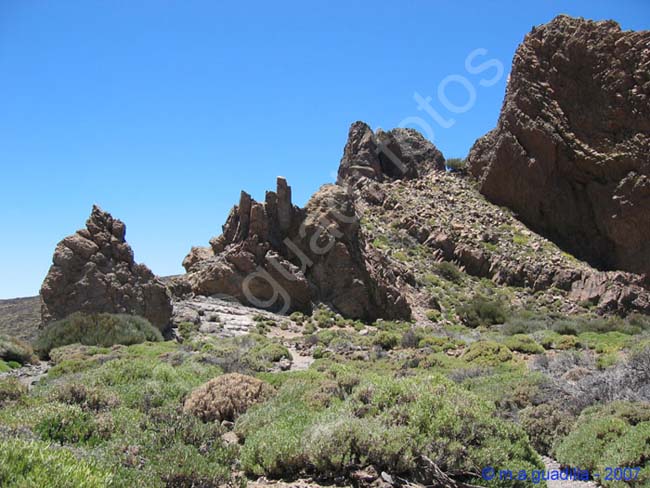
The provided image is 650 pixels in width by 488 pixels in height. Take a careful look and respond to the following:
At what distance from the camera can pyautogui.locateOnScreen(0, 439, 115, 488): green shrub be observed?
4.38 m

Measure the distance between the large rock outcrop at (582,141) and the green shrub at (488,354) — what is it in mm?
25987

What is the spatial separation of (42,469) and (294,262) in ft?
81.5

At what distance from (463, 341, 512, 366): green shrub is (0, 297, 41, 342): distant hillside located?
24841mm

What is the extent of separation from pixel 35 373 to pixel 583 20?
44336 mm

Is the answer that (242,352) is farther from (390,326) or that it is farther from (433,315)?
(433,315)

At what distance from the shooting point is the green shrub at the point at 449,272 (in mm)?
38156

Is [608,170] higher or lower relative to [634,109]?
lower

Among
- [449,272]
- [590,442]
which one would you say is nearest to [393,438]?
[590,442]

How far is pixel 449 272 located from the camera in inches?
1515

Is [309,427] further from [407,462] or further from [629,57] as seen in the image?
[629,57]

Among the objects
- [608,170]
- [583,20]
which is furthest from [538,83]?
[608,170]

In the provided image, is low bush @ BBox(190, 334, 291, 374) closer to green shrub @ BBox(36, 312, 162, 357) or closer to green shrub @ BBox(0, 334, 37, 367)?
green shrub @ BBox(36, 312, 162, 357)

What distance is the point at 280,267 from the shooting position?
28.0 meters

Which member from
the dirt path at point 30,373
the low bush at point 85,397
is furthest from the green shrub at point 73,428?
the dirt path at point 30,373
